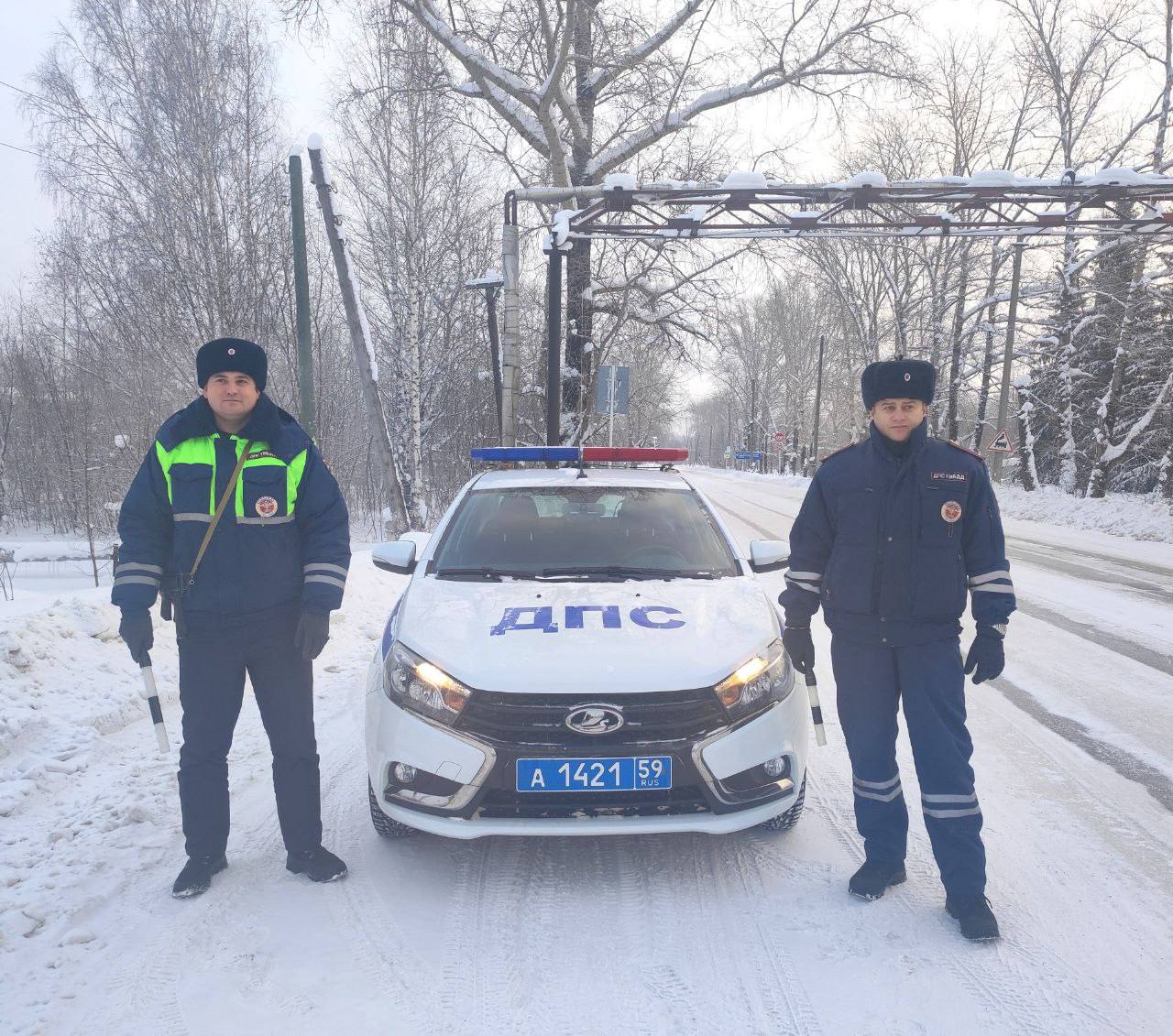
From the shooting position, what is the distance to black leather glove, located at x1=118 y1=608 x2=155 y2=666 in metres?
2.63

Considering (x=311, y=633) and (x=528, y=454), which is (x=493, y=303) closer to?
(x=528, y=454)

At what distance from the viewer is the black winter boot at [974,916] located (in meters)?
2.41

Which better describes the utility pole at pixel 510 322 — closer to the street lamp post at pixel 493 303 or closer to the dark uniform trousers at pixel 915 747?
the street lamp post at pixel 493 303

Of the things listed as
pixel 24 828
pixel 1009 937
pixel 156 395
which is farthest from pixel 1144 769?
pixel 156 395

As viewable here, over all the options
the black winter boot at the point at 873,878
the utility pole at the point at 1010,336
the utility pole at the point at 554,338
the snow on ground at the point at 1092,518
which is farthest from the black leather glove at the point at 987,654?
the utility pole at the point at 1010,336

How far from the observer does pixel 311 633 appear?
2770 millimetres

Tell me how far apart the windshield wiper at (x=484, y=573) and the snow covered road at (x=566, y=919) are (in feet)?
3.67

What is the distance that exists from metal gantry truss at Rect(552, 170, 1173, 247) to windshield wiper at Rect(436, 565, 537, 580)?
905 centimetres

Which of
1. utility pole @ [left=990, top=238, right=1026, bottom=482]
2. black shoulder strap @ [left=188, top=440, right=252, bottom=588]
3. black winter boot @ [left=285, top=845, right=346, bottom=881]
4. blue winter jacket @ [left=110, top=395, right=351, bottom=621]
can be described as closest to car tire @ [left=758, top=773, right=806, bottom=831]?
black winter boot @ [left=285, top=845, right=346, bottom=881]

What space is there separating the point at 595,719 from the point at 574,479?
1992 mm

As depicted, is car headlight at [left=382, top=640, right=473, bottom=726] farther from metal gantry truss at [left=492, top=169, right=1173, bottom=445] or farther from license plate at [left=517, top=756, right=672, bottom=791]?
metal gantry truss at [left=492, top=169, right=1173, bottom=445]

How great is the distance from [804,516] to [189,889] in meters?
2.62

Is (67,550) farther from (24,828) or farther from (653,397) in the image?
(653,397)

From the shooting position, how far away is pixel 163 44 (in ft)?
51.3
